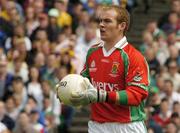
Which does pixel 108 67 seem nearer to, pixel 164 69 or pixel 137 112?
pixel 137 112

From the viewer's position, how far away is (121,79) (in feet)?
27.4

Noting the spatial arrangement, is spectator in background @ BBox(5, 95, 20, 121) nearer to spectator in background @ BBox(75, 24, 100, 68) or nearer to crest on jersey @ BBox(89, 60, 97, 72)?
spectator in background @ BBox(75, 24, 100, 68)

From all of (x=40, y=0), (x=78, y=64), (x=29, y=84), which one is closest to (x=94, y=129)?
(x=29, y=84)

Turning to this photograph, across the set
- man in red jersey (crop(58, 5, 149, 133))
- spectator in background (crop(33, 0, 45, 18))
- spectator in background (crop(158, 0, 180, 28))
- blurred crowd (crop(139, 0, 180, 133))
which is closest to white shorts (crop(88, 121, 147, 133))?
man in red jersey (crop(58, 5, 149, 133))

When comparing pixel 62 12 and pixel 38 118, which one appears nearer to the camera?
pixel 38 118

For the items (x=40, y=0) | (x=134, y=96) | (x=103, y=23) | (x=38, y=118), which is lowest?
(x=38, y=118)

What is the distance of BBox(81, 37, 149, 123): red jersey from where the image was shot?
8195 millimetres

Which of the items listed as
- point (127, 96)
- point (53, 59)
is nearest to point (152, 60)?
point (53, 59)

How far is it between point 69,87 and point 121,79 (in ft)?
1.99

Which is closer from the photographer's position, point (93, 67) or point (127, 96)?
point (127, 96)

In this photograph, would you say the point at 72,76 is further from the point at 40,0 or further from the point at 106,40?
the point at 40,0

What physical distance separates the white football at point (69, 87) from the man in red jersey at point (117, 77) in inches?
4.4

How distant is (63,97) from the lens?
8.09 m

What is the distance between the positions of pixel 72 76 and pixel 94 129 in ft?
2.45
